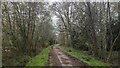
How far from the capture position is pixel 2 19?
24.7 metres

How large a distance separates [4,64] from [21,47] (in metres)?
8.14

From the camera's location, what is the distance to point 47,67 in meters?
18.3

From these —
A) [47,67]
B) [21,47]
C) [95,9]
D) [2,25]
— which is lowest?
[47,67]

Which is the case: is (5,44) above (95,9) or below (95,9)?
below

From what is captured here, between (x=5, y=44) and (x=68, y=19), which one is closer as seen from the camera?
(x=5, y=44)

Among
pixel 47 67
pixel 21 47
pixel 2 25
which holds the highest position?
pixel 2 25

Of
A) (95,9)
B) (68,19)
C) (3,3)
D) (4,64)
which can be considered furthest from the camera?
(68,19)

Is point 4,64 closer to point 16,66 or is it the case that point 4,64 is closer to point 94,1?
point 16,66

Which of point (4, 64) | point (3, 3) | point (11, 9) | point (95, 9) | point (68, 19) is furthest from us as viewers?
point (68, 19)

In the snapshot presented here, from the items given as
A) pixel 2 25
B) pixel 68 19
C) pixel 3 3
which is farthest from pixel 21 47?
pixel 68 19

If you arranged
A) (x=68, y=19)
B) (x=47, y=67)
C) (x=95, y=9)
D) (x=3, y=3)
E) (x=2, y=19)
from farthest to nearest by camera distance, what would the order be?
1. (x=68, y=19)
2. (x=95, y=9)
3. (x=2, y=19)
4. (x=3, y=3)
5. (x=47, y=67)

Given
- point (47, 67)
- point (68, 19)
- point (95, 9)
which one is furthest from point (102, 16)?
point (68, 19)

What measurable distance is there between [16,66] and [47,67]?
2.92 meters

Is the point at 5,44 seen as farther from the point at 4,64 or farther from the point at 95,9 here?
the point at 95,9
